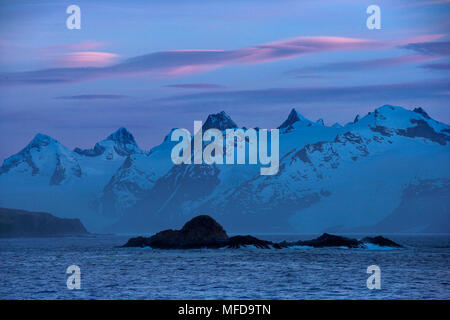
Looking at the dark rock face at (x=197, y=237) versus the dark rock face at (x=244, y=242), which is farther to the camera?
the dark rock face at (x=244, y=242)

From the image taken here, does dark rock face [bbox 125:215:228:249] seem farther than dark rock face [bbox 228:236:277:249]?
No

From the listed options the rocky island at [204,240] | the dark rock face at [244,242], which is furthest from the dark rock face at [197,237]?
the dark rock face at [244,242]

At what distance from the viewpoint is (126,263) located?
117250 millimetres

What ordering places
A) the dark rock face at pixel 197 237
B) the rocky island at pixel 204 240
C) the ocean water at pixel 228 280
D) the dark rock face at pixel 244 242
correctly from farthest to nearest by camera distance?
the dark rock face at pixel 244 242 → the rocky island at pixel 204 240 → the dark rock face at pixel 197 237 → the ocean water at pixel 228 280

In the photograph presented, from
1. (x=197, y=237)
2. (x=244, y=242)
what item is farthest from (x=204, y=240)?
(x=244, y=242)

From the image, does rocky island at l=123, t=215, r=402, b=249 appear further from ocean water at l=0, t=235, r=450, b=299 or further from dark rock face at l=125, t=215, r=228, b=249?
ocean water at l=0, t=235, r=450, b=299

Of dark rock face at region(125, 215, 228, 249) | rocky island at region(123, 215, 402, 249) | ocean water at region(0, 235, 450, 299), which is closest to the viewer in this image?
ocean water at region(0, 235, 450, 299)

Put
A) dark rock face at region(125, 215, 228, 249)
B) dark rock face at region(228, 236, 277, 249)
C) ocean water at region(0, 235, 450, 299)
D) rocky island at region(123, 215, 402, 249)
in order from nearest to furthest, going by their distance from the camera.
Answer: ocean water at region(0, 235, 450, 299), dark rock face at region(125, 215, 228, 249), rocky island at region(123, 215, 402, 249), dark rock face at region(228, 236, 277, 249)

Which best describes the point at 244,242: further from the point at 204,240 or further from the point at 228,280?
the point at 228,280

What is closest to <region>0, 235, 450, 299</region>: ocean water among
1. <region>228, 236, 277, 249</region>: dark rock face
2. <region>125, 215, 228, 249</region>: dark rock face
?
<region>125, 215, 228, 249</region>: dark rock face

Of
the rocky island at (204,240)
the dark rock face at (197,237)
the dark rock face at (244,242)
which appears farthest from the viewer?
the dark rock face at (244,242)

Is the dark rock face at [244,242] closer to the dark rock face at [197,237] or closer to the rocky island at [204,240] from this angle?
the rocky island at [204,240]
